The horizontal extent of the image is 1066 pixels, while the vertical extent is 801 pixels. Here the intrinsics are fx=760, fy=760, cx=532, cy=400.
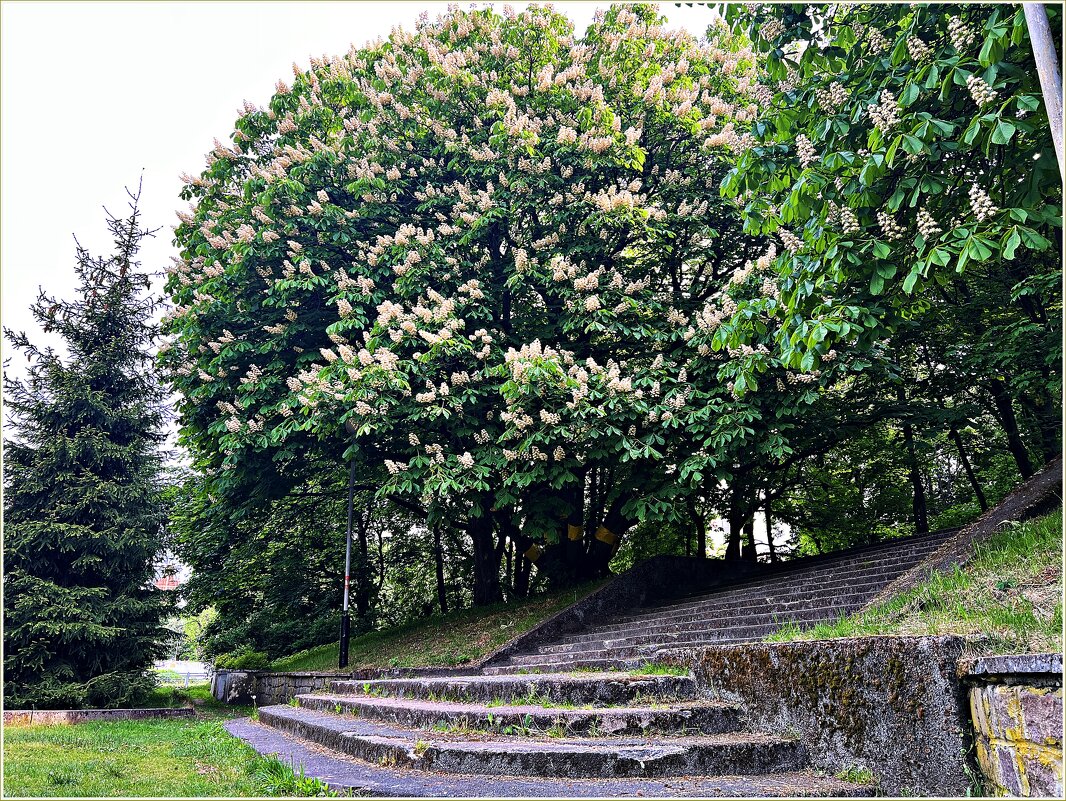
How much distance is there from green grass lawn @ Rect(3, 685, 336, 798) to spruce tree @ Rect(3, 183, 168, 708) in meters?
3.33

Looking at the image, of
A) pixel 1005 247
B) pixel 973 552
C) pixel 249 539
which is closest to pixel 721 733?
pixel 973 552

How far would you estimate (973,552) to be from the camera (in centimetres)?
609

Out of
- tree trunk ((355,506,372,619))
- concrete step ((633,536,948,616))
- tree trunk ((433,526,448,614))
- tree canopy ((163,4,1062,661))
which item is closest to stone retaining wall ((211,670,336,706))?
tree canopy ((163,4,1062,661))

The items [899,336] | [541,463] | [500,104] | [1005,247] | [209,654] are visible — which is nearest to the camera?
[1005,247]

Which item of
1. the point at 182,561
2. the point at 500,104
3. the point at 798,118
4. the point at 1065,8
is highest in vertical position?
the point at 500,104

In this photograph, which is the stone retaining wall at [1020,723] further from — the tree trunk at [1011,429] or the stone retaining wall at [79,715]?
the stone retaining wall at [79,715]

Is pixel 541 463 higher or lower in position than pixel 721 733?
higher

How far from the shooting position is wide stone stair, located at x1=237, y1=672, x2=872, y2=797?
4289mm

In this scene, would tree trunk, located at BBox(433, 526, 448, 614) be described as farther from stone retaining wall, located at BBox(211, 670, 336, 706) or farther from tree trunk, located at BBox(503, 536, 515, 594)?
stone retaining wall, located at BBox(211, 670, 336, 706)

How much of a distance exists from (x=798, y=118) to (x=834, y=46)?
2.07ft

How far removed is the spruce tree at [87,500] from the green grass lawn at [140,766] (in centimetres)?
333

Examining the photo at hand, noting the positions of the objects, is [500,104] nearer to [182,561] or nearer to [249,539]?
[249,539]

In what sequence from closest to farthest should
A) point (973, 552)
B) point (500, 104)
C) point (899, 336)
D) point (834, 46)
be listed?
point (973, 552) < point (834, 46) < point (500, 104) < point (899, 336)

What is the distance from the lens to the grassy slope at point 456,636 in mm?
11203
